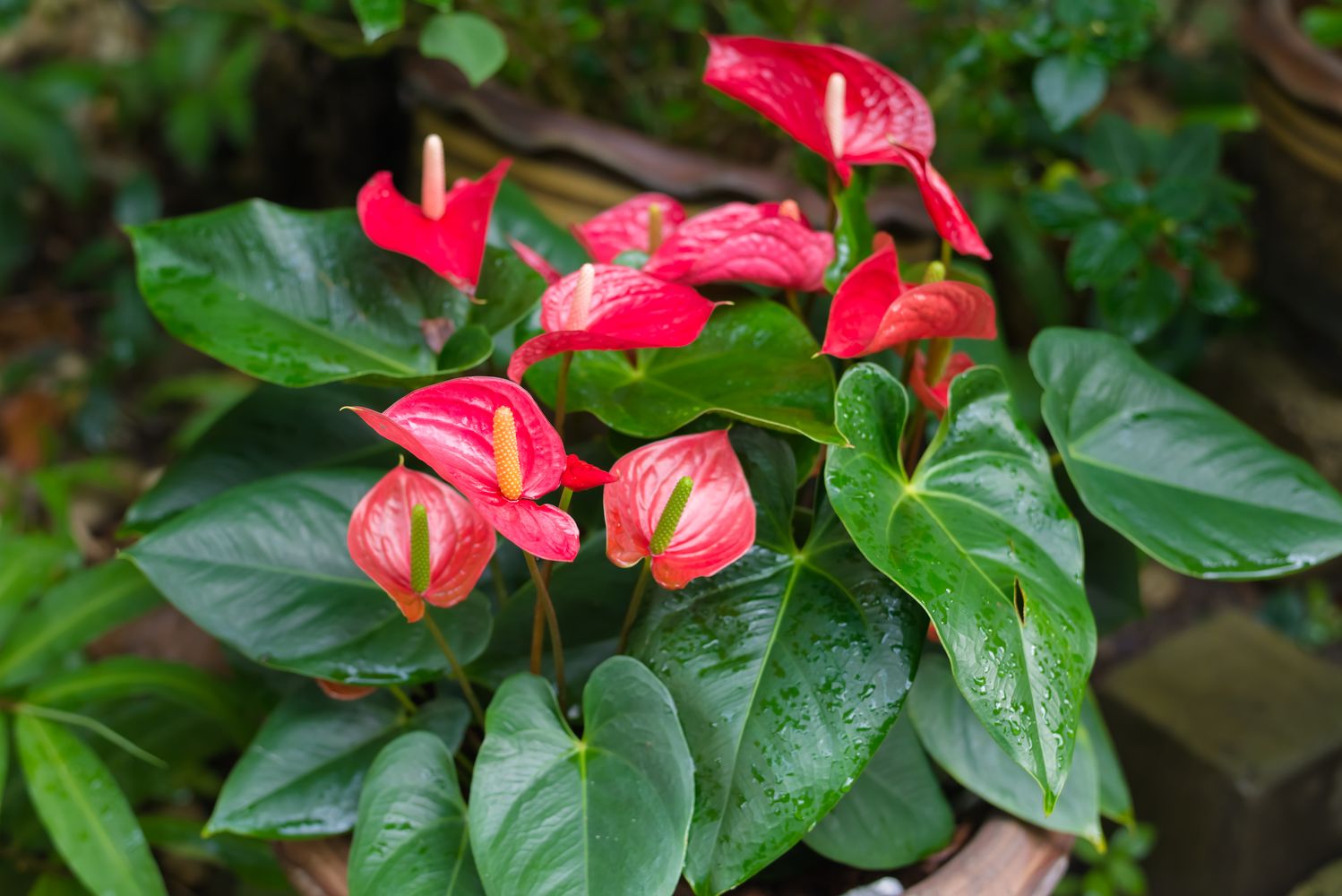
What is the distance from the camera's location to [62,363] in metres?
1.79

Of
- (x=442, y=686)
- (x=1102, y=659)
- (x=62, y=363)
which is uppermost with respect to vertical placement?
(x=442, y=686)

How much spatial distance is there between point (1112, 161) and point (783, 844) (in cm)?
94

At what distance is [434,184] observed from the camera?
2.23 feet

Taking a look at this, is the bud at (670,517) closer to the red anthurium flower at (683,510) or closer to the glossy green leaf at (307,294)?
the red anthurium flower at (683,510)

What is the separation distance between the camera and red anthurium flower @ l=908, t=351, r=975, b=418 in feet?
2.40

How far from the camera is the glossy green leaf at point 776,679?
1.90ft

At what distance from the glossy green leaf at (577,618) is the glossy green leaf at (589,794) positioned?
3.5 inches

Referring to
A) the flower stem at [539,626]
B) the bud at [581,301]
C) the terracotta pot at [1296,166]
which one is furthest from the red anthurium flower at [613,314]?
the terracotta pot at [1296,166]

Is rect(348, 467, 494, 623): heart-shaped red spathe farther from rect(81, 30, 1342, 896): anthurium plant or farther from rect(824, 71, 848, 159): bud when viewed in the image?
rect(824, 71, 848, 159): bud

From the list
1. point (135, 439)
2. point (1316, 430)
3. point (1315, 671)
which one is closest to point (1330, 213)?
point (1316, 430)

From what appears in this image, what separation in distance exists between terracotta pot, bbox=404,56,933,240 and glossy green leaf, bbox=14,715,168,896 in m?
0.70

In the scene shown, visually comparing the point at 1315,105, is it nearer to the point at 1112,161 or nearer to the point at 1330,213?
the point at 1330,213

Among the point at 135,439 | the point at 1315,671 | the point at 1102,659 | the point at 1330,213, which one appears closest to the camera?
the point at 1315,671

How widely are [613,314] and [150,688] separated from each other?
20.4 inches
